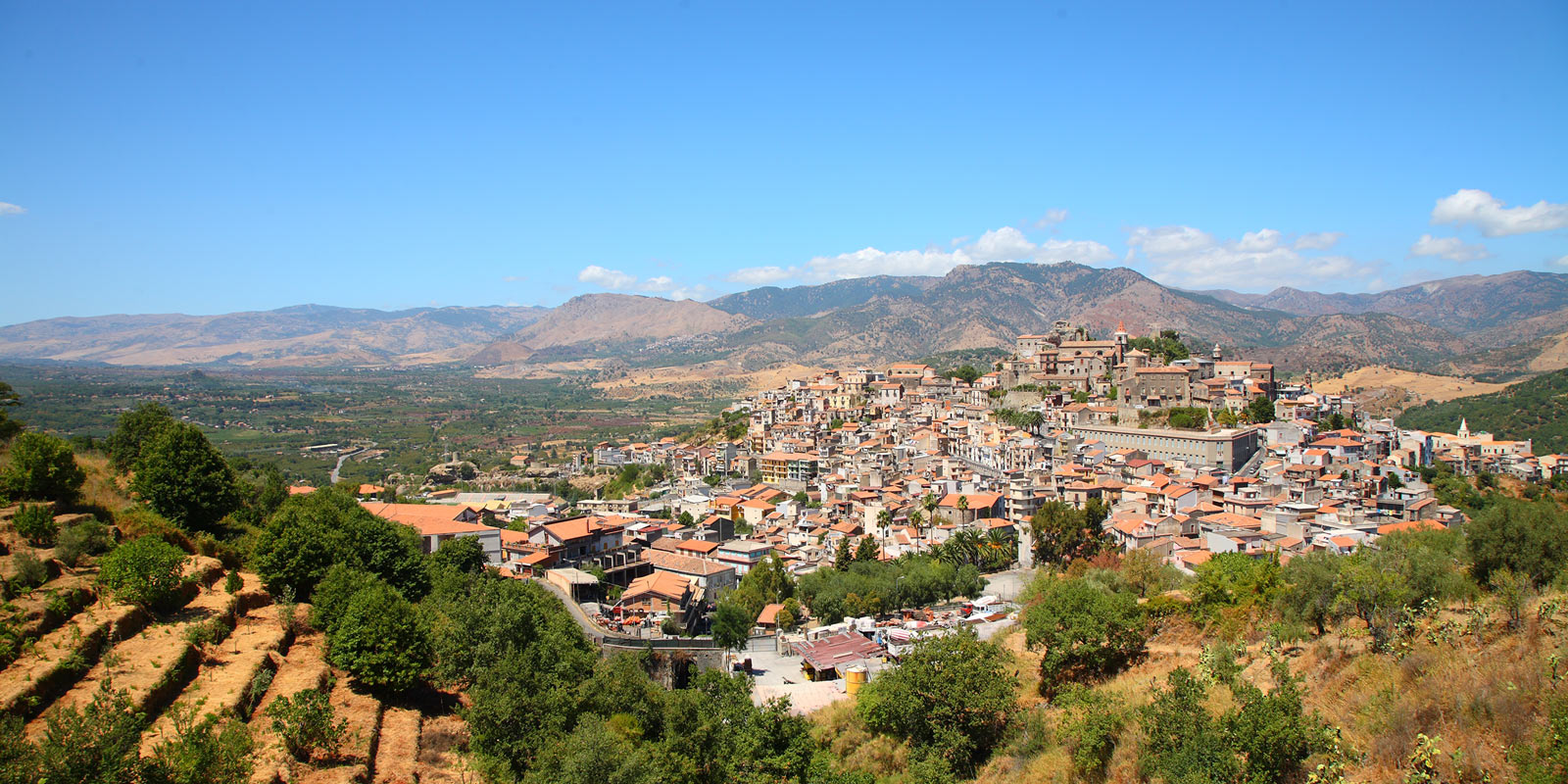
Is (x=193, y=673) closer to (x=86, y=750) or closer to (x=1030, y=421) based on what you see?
(x=86, y=750)

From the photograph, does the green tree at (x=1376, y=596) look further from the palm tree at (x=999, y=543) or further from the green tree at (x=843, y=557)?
the palm tree at (x=999, y=543)

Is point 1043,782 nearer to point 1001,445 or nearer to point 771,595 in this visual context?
point 771,595

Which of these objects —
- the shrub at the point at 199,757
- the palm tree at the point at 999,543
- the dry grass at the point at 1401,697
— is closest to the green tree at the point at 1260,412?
the palm tree at the point at 999,543

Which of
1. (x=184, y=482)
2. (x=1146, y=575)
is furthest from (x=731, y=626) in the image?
(x=184, y=482)

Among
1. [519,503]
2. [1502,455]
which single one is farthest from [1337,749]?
[1502,455]

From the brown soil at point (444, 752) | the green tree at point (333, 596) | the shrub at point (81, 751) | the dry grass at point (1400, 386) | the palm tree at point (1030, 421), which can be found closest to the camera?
the shrub at point (81, 751)

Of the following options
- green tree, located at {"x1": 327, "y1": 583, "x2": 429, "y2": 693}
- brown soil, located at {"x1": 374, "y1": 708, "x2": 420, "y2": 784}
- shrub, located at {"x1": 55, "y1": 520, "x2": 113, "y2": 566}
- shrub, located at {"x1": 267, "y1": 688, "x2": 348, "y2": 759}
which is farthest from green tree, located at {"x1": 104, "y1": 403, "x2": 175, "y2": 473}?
shrub, located at {"x1": 267, "y1": 688, "x2": 348, "y2": 759}
